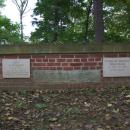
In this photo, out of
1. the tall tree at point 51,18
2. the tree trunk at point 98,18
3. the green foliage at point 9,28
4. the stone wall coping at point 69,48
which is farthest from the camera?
the green foliage at point 9,28

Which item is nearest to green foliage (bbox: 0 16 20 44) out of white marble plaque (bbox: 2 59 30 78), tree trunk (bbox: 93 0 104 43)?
tree trunk (bbox: 93 0 104 43)

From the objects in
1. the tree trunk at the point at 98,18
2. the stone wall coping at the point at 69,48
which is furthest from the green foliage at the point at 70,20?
the stone wall coping at the point at 69,48

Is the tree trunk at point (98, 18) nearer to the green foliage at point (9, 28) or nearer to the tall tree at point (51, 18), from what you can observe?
the tall tree at point (51, 18)

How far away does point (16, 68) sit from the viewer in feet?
29.2

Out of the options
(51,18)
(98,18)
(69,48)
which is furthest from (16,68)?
(51,18)

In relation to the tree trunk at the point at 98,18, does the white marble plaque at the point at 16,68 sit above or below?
below

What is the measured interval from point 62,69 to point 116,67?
3.95 feet

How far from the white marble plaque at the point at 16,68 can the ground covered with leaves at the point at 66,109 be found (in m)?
0.41

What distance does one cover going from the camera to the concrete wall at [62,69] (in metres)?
8.92

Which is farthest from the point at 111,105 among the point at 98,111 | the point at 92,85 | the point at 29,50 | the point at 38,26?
the point at 38,26

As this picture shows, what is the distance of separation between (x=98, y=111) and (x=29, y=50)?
7.88 feet

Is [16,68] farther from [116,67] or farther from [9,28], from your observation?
[9,28]

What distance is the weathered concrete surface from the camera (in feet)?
29.3

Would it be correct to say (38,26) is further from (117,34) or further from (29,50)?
(29,50)
